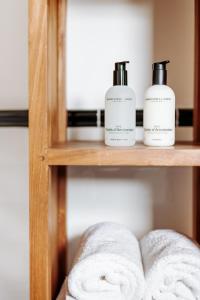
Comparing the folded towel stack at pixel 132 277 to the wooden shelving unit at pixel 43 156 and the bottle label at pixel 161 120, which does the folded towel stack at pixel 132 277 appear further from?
the bottle label at pixel 161 120

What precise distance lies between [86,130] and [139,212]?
0.71 feet

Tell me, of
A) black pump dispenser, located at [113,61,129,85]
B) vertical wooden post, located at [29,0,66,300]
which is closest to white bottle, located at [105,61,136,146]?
black pump dispenser, located at [113,61,129,85]

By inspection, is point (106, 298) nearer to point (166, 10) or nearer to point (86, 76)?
point (86, 76)

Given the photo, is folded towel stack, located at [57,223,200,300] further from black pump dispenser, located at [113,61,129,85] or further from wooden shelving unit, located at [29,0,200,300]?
black pump dispenser, located at [113,61,129,85]

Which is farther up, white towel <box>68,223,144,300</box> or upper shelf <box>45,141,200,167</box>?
upper shelf <box>45,141,200,167</box>

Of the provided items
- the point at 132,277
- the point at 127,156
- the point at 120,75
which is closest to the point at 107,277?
the point at 132,277

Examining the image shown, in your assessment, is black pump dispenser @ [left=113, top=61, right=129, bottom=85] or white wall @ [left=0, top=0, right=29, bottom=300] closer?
black pump dispenser @ [left=113, top=61, right=129, bottom=85]

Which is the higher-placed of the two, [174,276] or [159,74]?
[159,74]

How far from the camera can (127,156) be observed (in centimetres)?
60

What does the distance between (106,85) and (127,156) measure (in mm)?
289

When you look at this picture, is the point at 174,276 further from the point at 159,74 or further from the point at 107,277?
the point at 159,74

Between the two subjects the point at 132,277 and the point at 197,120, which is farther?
the point at 197,120

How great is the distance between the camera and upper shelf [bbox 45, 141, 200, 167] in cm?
59

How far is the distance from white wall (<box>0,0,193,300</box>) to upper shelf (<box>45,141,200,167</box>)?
0.25 meters
